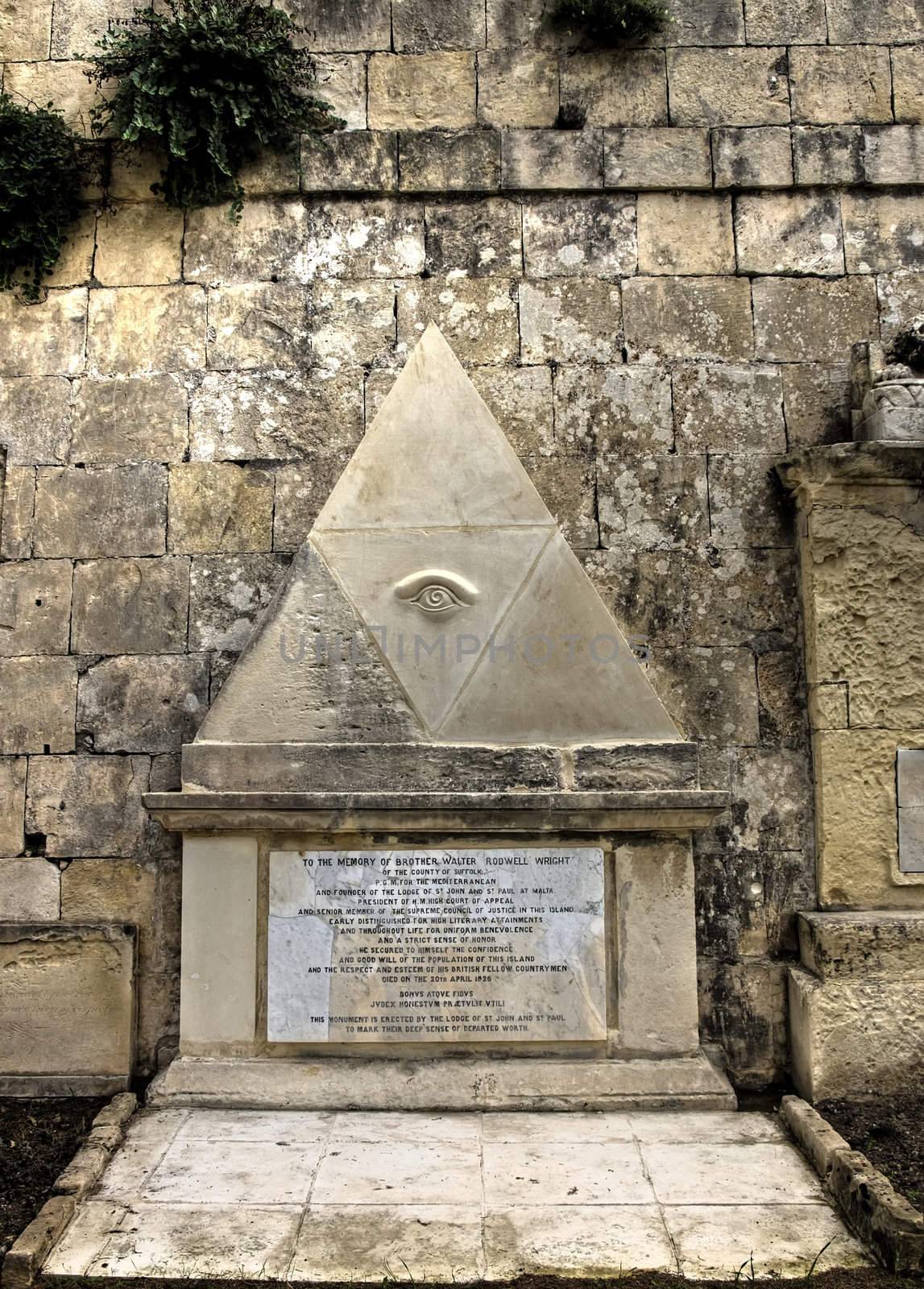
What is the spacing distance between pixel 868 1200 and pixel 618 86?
5.16m

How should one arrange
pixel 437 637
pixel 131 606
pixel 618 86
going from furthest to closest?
pixel 618 86 → pixel 131 606 → pixel 437 637

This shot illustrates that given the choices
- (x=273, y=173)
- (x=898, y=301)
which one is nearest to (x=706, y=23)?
(x=898, y=301)

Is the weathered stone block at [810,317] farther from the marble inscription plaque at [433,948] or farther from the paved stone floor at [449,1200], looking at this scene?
the paved stone floor at [449,1200]

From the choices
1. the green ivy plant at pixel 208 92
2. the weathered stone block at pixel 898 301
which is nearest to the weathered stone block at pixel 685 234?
the weathered stone block at pixel 898 301

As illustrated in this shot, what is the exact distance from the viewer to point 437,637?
4562mm

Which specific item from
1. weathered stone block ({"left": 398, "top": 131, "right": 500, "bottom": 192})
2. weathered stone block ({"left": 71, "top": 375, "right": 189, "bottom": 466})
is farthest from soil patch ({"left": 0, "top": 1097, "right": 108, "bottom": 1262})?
weathered stone block ({"left": 398, "top": 131, "right": 500, "bottom": 192})

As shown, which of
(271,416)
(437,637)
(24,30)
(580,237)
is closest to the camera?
(437,637)

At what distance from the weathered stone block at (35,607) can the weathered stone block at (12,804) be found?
1.78 feet

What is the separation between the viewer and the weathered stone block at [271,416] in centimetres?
504

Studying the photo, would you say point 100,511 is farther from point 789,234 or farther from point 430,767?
point 789,234

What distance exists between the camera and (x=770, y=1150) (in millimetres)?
3939

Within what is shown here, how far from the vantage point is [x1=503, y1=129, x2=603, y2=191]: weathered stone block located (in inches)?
204

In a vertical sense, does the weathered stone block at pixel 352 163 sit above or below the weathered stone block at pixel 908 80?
below

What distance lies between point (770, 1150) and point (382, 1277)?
169 centimetres
